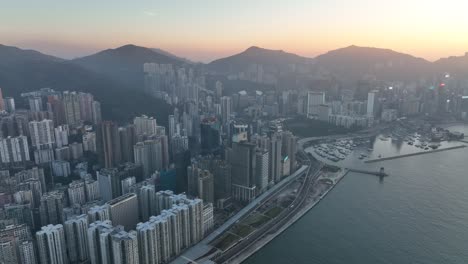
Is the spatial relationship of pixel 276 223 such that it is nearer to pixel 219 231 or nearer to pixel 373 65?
pixel 219 231

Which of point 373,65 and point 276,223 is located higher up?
point 373,65

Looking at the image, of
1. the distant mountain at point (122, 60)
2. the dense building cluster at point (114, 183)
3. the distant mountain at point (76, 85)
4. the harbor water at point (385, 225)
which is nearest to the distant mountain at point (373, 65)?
the distant mountain at point (122, 60)

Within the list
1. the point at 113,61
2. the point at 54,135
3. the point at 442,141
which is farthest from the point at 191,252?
the point at 113,61

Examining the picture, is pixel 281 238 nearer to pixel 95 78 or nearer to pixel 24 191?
pixel 24 191

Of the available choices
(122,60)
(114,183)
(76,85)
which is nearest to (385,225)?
(114,183)

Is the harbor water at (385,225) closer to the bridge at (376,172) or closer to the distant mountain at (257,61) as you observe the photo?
the bridge at (376,172)

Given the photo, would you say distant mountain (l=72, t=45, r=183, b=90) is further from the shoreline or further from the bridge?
the shoreline

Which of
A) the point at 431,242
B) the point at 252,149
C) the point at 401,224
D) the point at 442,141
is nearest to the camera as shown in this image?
the point at 431,242
